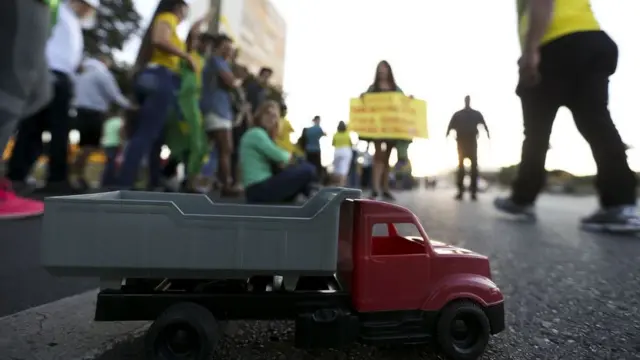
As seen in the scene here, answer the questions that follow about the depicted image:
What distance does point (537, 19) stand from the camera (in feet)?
9.67

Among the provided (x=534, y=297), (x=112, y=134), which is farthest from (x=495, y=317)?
(x=112, y=134)

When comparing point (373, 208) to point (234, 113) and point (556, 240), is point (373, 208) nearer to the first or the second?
point (556, 240)

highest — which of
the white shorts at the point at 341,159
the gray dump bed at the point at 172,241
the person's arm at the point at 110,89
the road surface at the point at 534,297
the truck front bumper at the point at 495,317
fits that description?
→ the person's arm at the point at 110,89

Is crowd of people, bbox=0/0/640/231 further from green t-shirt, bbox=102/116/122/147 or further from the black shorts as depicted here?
green t-shirt, bbox=102/116/122/147

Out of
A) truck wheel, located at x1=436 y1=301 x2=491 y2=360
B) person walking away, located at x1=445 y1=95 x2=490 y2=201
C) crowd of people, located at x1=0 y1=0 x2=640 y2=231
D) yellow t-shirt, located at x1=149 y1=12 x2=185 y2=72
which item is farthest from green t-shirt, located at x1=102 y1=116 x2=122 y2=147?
truck wheel, located at x1=436 y1=301 x2=491 y2=360

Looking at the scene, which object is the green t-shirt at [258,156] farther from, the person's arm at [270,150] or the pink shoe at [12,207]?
the pink shoe at [12,207]

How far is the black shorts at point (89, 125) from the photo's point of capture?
5.02m

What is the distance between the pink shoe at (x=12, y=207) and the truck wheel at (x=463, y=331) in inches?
115

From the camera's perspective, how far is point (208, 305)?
3.16ft

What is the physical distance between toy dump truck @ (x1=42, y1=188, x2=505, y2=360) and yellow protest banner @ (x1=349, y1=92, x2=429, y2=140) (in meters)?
5.68

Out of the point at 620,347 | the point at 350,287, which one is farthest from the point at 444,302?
the point at 620,347

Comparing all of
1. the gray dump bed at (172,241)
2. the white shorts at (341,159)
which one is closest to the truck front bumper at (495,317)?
the gray dump bed at (172,241)

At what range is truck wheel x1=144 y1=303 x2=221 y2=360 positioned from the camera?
0.92m

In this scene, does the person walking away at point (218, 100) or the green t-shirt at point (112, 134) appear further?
the green t-shirt at point (112, 134)
